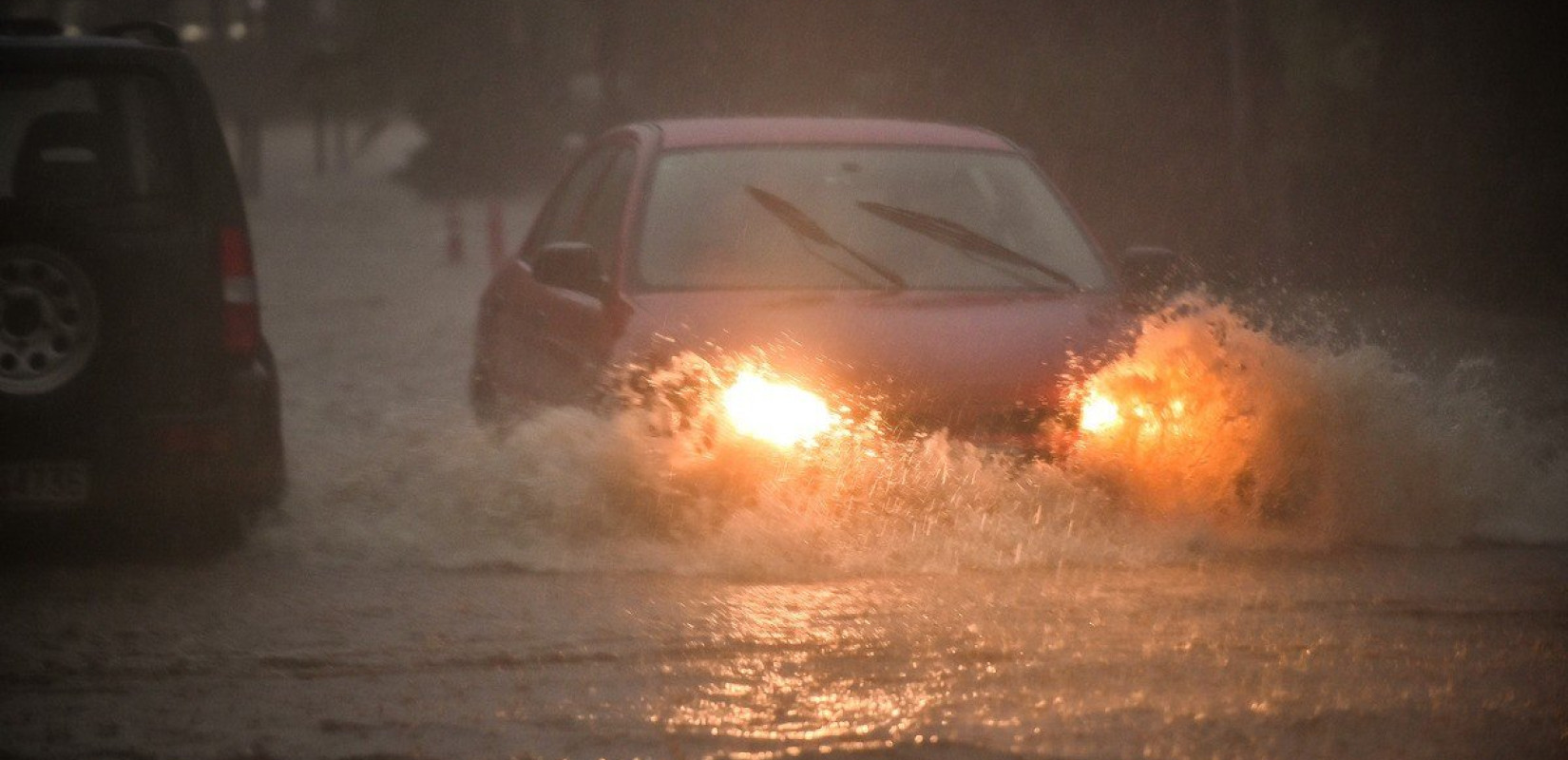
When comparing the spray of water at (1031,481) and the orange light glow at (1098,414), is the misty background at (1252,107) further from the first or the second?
the orange light glow at (1098,414)

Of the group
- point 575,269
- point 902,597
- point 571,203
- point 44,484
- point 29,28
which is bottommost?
point 902,597

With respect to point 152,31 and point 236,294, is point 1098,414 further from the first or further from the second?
point 152,31

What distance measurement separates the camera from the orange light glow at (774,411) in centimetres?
729

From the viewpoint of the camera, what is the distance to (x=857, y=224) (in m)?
8.41

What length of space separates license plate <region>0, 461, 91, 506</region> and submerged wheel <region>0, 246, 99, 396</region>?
9.6 inches

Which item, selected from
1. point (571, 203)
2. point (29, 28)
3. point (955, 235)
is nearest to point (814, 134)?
point (955, 235)

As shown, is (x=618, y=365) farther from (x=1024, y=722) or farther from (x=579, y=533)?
(x=1024, y=722)

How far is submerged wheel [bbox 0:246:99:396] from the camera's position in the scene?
Result: 24.3 ft

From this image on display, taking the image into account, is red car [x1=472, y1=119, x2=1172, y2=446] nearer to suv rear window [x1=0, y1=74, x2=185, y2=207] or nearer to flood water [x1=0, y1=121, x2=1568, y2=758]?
flood water [x1=0, y1=121, x2=1568, y2=758]

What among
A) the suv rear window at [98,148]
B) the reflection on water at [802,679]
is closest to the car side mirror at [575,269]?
the suv rear window at [98,148]

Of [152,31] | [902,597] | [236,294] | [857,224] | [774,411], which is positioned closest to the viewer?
[902,597]

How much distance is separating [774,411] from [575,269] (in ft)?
3.78

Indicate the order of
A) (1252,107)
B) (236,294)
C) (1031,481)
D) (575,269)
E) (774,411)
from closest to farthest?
(774,411), (1031,481), (236,294), (575,269), (1252,107)

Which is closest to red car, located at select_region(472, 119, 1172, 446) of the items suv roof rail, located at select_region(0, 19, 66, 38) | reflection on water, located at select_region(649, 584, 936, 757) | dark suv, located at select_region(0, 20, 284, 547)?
reflection on water, located at select_region(649, 584, 936, 757)
